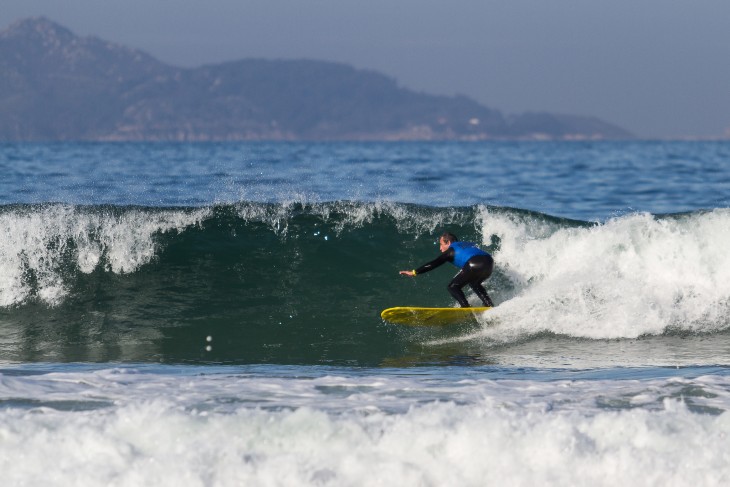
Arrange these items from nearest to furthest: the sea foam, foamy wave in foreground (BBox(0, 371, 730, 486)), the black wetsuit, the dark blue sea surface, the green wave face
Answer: foamy wave in foreground (BBox(0, 371, 730, 486)) < the green wave face < the black wetsuit < the sea foam < the dark blue sea surface

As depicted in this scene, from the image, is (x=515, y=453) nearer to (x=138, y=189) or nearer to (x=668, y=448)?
(x=668, y=448)

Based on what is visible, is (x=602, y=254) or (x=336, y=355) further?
(x=602, y=254)

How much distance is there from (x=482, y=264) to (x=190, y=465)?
6.45m

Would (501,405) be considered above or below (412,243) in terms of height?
below

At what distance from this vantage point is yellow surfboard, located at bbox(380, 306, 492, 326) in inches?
458

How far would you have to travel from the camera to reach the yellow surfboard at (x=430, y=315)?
458 inches

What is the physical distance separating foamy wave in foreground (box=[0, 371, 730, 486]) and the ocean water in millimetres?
20

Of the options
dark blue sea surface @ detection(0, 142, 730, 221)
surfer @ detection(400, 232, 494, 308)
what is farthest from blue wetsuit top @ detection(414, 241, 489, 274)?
dark blue sea surface @ detection(0, 142, 730, 221)

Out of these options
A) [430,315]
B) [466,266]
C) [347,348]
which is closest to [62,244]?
[347,348]

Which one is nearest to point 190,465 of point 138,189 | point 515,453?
point 515,453

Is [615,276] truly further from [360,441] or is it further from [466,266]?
[360,441]

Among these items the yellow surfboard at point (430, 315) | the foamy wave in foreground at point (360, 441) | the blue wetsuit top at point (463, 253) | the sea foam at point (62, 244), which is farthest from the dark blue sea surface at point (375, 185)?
the foamy wave in foreground at point (360, 441)

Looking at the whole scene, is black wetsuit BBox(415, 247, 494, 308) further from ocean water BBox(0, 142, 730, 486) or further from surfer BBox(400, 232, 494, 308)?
ocean water BBox(0, 142, 730, 486)

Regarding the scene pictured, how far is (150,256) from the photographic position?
14.7m
